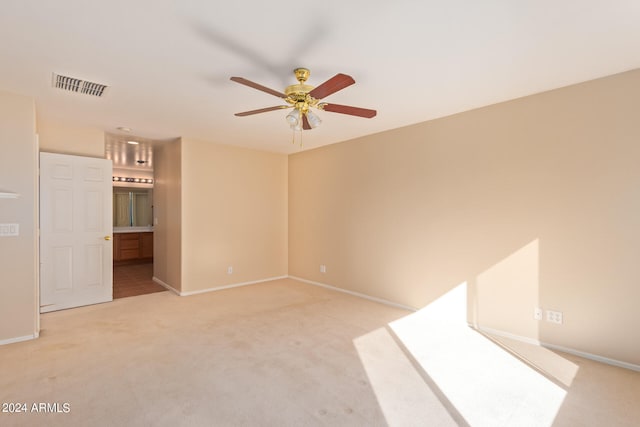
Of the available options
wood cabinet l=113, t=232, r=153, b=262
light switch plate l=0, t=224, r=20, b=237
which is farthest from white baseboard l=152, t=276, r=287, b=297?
wood cabinet l=113, t=232, r=153, b=262

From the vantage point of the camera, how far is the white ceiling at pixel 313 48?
5.94 feet

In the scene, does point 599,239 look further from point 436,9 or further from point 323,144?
point 323,144

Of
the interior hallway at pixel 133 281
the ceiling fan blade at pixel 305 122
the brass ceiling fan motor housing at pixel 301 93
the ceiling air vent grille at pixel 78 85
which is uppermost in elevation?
the ceiling air vent grille at pixel 78 85

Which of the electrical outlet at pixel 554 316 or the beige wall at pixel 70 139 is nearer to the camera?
the electrical outlet at pixel 554 316

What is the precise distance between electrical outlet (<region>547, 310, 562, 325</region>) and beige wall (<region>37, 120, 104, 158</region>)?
5858 mm

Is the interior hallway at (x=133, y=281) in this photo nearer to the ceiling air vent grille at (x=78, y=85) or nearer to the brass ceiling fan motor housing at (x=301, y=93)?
the ceiling air vent grille at (x=78, y=85)

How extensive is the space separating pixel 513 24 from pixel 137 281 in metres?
6.44

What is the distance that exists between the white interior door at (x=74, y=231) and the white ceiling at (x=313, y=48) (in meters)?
0.95

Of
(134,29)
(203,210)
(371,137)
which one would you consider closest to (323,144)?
(371,137)

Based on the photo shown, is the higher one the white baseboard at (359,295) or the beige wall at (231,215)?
the beige wall at (231,215)

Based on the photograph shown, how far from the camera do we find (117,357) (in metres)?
2.76

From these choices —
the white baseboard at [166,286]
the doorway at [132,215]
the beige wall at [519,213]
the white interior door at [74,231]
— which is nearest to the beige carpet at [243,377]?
the white interior door at [74,231]

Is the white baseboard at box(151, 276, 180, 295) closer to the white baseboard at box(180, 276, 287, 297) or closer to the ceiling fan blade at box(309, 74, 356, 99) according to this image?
the white baseboard at box(180, 276, 287, 297)

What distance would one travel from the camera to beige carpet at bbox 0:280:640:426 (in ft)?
6.54
